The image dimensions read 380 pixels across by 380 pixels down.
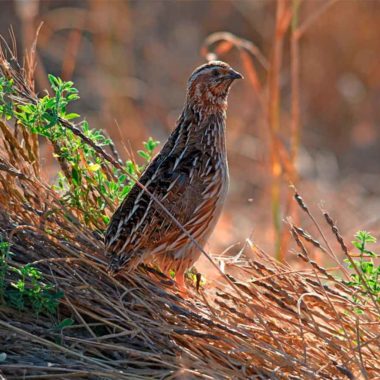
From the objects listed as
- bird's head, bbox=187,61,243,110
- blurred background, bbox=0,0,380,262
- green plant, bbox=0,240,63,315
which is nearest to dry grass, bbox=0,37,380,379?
green plant, bbox=0,240,63,315

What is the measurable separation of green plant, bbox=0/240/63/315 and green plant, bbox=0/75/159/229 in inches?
19.1

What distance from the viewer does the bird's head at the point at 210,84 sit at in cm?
468

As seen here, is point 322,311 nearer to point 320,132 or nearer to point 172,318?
point 172,318

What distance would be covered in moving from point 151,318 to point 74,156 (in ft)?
2.61

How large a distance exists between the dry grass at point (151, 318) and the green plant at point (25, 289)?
0.15ft

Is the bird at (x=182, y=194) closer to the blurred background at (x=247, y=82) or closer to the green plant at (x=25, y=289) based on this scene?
the green plant at (x=25, y=289)

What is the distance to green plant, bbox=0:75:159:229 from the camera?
391 cm

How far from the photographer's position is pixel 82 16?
1102cm

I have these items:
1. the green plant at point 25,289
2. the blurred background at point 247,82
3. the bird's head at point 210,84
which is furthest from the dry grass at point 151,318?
the blurred background at point 247,82

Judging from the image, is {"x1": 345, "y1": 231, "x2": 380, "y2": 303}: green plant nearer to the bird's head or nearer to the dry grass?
the dry grass

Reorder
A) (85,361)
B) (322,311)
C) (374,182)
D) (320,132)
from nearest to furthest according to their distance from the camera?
(85,361) → (322,311) → (374,182) → (320,132)

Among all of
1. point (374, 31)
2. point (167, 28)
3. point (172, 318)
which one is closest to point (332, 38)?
point (374, 31)

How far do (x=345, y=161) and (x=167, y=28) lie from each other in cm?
349

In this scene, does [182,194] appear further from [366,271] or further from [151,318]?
[366,271]
